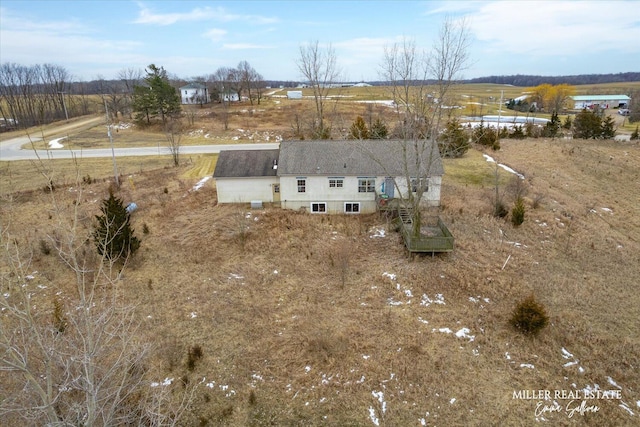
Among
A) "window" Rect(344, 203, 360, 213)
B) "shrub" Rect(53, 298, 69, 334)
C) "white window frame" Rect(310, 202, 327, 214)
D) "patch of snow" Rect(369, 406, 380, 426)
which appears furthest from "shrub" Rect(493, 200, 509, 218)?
"shrub" Rect(53, 298, 69, 334)

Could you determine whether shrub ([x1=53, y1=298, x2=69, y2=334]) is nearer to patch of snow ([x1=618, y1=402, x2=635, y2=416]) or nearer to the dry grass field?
the dry grass field

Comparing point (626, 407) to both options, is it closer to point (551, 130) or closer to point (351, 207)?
point (351, 207)

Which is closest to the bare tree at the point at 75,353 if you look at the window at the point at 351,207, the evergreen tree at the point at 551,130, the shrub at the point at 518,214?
the window at the point at 351,207

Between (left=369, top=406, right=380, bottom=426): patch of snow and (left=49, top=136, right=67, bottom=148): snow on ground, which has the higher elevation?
(left=49, top=136, right=67, bottom=148): snow on ground

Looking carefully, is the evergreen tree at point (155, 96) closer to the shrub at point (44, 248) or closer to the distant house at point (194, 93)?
the distant house at point (194, 93)

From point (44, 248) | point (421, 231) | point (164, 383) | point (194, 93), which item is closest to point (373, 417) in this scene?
point (164, 383)

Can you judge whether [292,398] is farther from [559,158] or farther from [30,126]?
[30,126]

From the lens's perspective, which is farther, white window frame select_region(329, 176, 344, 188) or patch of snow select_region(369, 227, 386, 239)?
white window frame select_region(329, 176, 344, 188)
